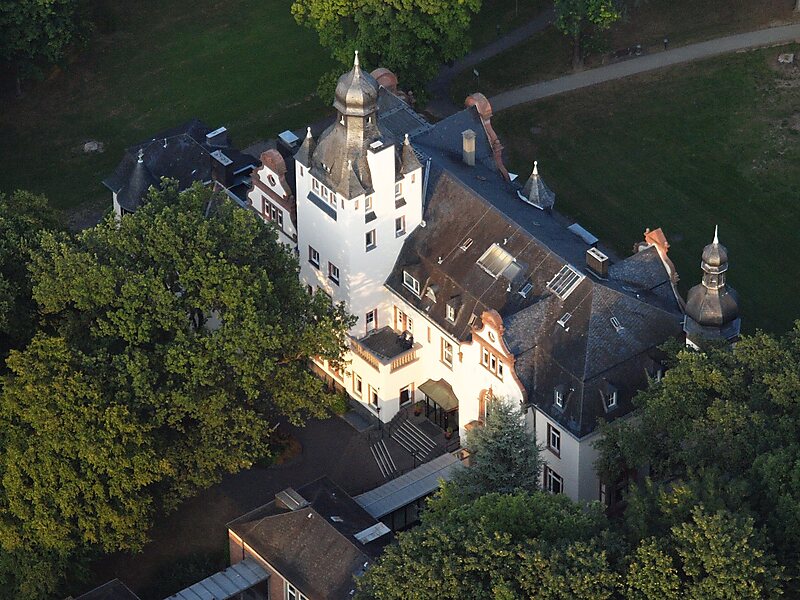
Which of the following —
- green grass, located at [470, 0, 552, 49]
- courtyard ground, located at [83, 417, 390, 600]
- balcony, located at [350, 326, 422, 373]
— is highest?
balcony, located at [350, 326, 422, 373]

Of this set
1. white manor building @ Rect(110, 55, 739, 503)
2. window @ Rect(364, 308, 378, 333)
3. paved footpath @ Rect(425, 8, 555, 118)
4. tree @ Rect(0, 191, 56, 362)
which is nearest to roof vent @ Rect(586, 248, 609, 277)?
white manor building @ Rect(110, 55, 739, 503)

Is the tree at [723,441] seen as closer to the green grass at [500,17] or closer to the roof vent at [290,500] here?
the roof vent at [290,500]

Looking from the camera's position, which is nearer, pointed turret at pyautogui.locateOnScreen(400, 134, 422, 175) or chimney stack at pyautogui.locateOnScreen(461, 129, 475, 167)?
pointed turret at pyautogui.locateOnScreen(400, 134, 422, 175)

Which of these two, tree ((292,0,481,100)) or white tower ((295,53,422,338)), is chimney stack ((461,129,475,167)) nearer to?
white tower ((295,53,422,338))

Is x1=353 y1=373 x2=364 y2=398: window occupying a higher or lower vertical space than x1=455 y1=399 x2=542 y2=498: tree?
lower

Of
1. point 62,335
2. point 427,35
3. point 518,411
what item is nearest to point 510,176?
point 427,35

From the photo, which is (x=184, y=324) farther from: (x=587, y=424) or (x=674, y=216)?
(x=674, y=216)

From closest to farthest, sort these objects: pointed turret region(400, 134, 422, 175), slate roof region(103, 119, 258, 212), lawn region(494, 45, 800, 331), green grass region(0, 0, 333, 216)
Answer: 1. pointed turret region(400, 134, 422, 175)
2. slate roof region(103, 119, 258, 212)
3. lawn region(494, 45, 800, 331)
4. green grass region(0, 0, 333, 216)

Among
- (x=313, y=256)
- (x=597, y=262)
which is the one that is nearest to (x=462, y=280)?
(x=597, y=262)
